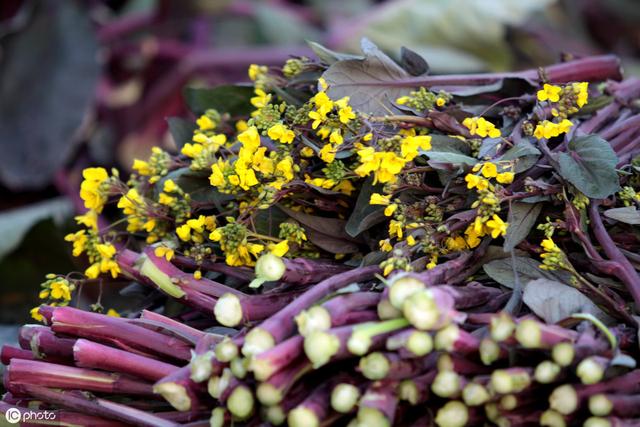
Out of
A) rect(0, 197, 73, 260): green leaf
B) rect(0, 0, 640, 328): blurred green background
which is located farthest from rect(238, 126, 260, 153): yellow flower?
rect(0, 0, 640, 328): blurred green background

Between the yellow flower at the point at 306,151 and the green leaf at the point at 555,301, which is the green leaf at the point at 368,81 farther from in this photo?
the green leaf at the point at 555,301

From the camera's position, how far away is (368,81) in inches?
26.8

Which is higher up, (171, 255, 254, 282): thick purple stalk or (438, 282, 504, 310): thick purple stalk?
(438, 282, 504, 310): thick purple stalk

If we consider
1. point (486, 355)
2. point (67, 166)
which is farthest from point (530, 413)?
point (67, 166)

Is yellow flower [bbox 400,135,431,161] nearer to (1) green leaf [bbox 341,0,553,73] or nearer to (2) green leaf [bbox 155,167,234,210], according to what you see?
(2) green leaf [bbox 155,167,234,210]

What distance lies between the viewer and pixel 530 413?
1.58ft

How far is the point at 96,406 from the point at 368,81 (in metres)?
0.38

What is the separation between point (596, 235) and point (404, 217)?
0.16m

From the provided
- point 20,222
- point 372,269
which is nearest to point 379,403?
point 372,269

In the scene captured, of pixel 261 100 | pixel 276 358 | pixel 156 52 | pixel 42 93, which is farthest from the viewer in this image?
pixel 156 52

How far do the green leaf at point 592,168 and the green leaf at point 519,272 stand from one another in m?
0.07

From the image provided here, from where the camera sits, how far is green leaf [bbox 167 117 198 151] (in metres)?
0.77

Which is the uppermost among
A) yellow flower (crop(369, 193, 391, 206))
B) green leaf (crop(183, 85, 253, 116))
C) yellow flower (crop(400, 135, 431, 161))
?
yellow flower (crop(400, 135, 431, 161))

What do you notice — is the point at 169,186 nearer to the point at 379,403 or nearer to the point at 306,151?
the point at 306,151
